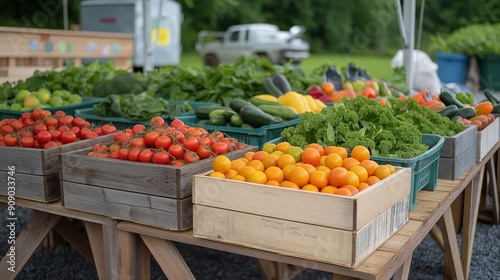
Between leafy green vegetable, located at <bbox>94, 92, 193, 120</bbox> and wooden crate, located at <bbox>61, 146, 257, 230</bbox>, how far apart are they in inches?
43.4

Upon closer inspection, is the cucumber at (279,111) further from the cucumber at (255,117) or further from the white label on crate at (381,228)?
the white label on crate at (381,228)

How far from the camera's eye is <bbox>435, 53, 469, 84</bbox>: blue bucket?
13.0 meters

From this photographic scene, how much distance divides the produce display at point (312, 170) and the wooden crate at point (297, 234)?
127 mm

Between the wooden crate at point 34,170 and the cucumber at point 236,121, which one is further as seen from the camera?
the cucumber at point 236,121

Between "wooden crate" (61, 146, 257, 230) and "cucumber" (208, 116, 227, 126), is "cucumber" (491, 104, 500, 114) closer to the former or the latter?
"cucumber" (208, 116, 227, 126)

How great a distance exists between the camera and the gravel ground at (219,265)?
3705 millimetres

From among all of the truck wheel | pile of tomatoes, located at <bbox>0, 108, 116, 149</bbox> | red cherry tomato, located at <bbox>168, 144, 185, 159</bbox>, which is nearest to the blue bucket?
pile of tomatoes, located at <bbox>0, 108, 116, 149</bbox>

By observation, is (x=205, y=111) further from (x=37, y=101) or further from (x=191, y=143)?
(x=37, y=101)

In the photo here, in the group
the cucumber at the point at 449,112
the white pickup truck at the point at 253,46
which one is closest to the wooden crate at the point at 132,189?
the cucumber at the point at 449,112

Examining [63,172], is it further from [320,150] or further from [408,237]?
[408,237]

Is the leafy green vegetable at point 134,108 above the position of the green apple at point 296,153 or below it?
above

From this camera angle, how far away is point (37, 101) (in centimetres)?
399

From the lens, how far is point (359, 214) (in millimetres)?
1720

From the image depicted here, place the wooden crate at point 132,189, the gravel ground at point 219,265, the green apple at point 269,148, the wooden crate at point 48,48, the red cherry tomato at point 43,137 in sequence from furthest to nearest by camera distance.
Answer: the wooden crate at point 48,48 → the gravel ground at point 219,265 → the red cherry tomato at point 43,137 → the green apple at point 269,148 → the wooden crate at point 132,189
